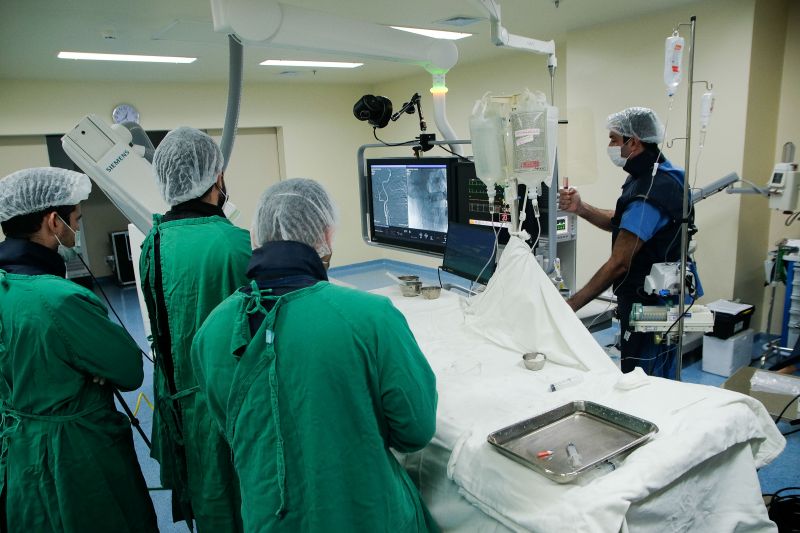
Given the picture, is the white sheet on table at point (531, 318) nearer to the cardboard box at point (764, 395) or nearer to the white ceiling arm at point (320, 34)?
the white ceiling arm at point (320, 34)

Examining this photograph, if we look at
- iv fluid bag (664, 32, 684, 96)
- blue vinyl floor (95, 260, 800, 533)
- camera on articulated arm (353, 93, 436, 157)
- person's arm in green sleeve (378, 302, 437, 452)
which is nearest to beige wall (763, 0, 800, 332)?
blue vinyl floor (95, 260, 800, 533)

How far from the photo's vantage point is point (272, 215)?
3.84 ft

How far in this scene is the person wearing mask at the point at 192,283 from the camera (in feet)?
5.10

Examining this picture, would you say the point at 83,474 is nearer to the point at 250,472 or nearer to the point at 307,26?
the point at 250,472

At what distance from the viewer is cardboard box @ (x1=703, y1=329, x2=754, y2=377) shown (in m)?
3.47

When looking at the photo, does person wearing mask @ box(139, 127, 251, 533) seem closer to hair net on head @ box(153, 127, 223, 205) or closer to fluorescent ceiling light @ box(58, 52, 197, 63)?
hair net on head @ box(153, 127, 223, 205)

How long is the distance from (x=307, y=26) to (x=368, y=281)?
5.30 meters

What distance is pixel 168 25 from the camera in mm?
3629

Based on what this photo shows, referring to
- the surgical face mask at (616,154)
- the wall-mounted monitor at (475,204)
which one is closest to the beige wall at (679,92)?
the surgical face mask at (616,154)

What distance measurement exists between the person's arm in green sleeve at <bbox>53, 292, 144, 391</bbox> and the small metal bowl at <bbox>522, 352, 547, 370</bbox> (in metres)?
1.19

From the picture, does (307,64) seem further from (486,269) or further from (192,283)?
(192,283)

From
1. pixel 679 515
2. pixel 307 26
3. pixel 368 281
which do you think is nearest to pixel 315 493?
pixel 679 515

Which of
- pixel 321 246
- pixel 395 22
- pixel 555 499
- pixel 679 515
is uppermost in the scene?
pixel 395 22

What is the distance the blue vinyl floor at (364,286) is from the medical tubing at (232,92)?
1.40 m
